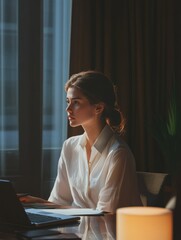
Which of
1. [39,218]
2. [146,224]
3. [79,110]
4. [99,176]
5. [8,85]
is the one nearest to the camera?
[146,224]

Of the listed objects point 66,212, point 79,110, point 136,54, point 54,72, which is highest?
point 136,54

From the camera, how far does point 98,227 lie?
1774mm

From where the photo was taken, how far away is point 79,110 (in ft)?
8.51

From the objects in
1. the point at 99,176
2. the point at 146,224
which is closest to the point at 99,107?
the point at 99,176

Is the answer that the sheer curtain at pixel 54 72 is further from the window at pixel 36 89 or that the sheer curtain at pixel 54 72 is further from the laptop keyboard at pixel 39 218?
the laptop keyboard at pixel 39 218

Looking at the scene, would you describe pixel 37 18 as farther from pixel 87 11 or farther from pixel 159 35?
pixel 159 35

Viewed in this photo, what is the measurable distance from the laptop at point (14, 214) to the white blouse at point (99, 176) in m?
0.50

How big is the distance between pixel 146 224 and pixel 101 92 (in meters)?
1.54

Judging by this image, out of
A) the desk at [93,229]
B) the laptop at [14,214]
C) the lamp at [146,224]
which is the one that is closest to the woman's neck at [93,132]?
the desk at [93,229]

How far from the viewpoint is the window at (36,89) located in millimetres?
3506

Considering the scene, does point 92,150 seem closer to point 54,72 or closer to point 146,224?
point 54,72

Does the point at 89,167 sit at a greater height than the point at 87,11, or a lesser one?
lesser

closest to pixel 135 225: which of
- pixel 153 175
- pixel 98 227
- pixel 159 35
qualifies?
pixel 98 227

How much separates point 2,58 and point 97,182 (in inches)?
53.2
